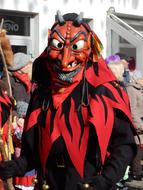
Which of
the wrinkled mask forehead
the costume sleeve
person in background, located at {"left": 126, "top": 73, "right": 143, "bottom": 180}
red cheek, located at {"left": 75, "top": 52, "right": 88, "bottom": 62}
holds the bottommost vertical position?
person in background, located at {"left": 126, "top": 73, "right": 143, "bottom": 180}

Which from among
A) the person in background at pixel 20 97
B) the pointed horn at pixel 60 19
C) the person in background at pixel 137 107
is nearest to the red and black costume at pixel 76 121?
the pointed horn at pixel 60 19

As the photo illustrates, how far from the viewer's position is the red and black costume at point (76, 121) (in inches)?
114

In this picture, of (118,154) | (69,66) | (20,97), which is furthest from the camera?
(20,97)

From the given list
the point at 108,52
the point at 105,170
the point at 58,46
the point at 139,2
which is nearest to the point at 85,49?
the point at 58,46

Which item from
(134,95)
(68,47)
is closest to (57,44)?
(68,47)

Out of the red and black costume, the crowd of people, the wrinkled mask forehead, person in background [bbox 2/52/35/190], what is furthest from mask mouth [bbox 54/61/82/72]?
the crowd of people

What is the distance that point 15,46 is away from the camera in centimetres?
945

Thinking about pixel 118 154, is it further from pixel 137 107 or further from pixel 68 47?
pixel 137 107

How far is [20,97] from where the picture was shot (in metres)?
6.33

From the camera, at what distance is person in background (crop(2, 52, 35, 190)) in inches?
224

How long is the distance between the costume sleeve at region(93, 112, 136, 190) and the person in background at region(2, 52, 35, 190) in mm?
2764

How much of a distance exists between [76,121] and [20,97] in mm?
3436

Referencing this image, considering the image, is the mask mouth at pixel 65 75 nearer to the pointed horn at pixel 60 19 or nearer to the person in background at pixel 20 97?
the pointed horn at pixel 60 19

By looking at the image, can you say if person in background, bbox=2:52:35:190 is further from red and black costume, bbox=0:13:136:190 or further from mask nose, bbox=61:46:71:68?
mask nose, bbox=61:46:71:68
